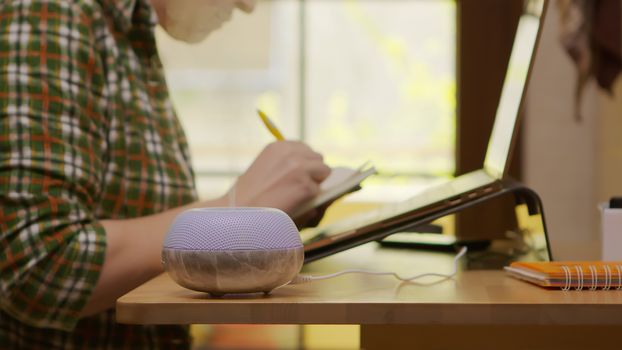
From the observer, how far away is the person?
0.84m

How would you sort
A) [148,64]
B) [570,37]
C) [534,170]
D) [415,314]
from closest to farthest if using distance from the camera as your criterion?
[415,314] < [148,64] < [570,37] < [534,170]

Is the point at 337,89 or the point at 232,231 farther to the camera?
the point at 337,89

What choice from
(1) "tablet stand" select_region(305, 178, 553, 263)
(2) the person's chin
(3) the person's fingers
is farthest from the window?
(1) "tablet stand" select_region(305, 178, 553, 263)

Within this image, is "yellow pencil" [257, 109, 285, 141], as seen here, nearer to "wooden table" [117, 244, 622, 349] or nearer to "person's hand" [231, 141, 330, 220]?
"person's hand" [231, 141, 330, 220]

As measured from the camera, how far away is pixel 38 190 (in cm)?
85

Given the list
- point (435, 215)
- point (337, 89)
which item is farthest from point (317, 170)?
point (337, 89)

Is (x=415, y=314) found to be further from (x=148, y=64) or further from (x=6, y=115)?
(x=148, y=64)

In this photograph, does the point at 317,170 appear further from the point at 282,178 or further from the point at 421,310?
the point at 421,310

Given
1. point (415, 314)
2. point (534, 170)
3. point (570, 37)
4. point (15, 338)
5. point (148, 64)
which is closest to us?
point (415, 314)

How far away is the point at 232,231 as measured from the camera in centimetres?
58

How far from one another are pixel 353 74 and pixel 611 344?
310 centimetres

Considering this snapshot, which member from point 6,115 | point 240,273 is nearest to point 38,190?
point 6,115

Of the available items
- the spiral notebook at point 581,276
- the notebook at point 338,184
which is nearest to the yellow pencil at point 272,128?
the notebook at point 338,184

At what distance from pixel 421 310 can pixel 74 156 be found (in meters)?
0.48
